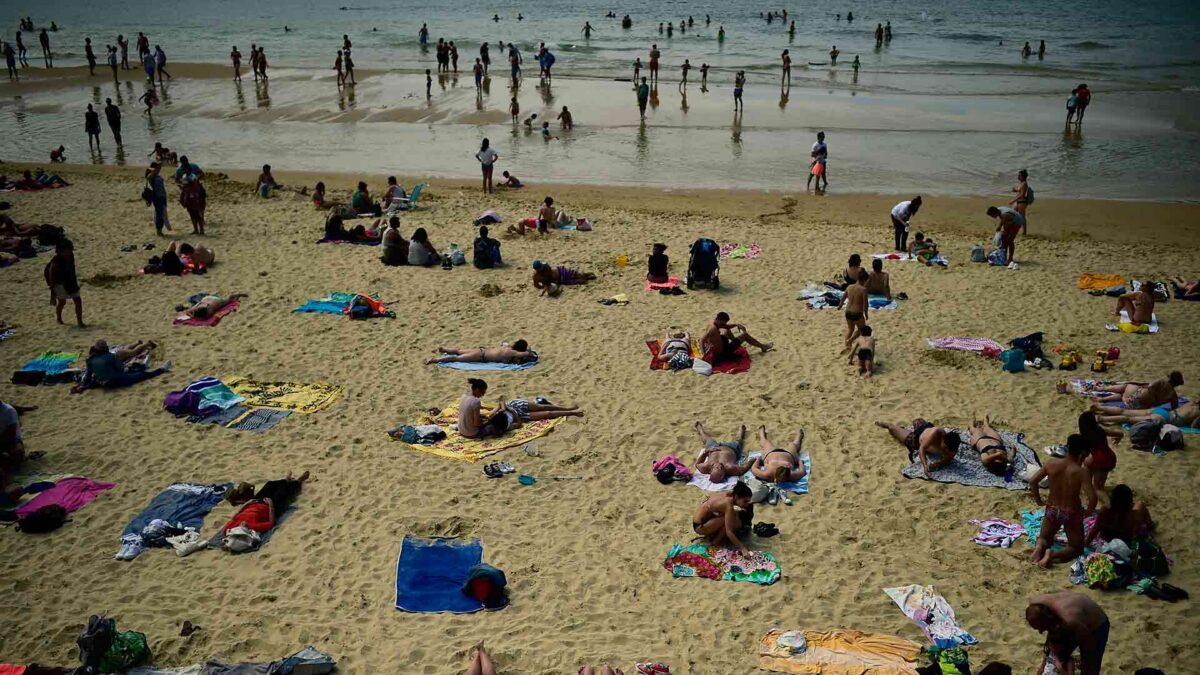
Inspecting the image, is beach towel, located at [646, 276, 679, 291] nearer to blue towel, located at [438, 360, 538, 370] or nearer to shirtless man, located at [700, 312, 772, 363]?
shirtless man, located at [700, 312, 772, 363]

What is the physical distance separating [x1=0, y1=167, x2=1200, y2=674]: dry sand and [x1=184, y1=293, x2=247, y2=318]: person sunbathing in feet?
1.26

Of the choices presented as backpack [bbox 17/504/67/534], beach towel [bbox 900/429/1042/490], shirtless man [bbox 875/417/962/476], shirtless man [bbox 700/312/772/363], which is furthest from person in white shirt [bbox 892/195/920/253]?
backpack [bbox 17/504/67/534]

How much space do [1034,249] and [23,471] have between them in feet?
54.7

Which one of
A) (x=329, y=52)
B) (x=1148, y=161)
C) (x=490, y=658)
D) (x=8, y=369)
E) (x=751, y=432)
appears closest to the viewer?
(x=490, y=658)

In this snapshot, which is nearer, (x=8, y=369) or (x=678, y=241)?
(x=8, y=369)

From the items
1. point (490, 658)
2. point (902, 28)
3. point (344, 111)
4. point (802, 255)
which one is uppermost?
point (902, 28)

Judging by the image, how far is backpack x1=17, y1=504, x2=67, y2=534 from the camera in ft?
27.6

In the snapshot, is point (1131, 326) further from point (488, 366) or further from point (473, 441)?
point (473, 441)

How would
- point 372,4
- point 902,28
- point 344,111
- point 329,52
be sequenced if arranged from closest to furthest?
point 344,111
point 329,52
point 902,28
point 372,4

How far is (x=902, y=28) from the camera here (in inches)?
2436

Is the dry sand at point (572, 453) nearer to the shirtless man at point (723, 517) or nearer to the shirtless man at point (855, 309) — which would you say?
the shirtless man at point (723, 517)

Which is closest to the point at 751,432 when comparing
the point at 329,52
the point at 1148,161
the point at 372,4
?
the point at 1148,161

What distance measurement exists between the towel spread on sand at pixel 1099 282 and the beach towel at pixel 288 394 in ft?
39.8

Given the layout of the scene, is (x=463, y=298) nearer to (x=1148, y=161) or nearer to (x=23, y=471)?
(x=23, y=471)
